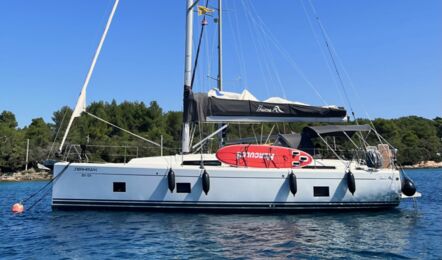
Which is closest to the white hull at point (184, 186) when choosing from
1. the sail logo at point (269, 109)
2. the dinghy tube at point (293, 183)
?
the dinghy tube at point (293, 183)

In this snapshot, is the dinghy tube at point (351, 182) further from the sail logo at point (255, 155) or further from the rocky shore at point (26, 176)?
the rocky shore at point (26, 176)

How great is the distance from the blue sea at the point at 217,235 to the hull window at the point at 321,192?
0.73m

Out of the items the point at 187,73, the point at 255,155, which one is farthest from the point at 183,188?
the point at 187,73

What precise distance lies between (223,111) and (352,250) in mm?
8401

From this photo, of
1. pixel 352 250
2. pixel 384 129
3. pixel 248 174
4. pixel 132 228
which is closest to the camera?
pixel 352 250

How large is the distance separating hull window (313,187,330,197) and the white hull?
9cm

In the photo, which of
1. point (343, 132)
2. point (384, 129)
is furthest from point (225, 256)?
point (384, 129)

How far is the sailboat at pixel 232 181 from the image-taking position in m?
15.7

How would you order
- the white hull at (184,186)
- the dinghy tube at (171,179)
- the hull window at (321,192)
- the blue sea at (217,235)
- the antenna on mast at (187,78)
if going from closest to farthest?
the blue sea at (217,235)
the dinghy tube at (171,179)
the white hull at (184,186)
the hull window at (321,192)
the antenna on mast at (187,78)

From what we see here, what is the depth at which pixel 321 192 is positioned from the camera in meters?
16.3

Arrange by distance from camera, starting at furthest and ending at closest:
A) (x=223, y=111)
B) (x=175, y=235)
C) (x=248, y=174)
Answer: (x=223, y=111) < (x=248, y=174) < (x=175, y=235)

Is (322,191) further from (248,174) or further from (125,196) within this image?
(125,196)

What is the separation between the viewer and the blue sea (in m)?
10.2

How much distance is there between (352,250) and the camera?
1045 centimetres
